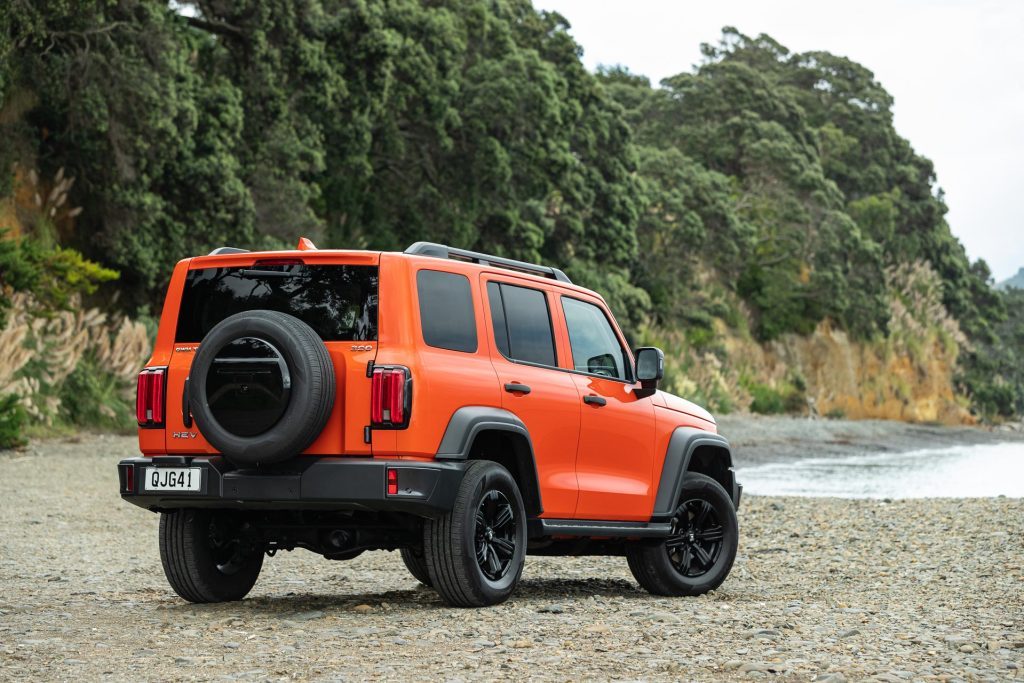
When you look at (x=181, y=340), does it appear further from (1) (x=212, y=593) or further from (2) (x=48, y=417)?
(2) (x=48, y=417)

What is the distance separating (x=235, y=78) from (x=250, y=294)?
20.5 m

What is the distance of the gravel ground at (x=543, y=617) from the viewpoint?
241 inches

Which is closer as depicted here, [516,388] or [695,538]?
[516,388]

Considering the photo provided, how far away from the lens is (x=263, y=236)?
27.6 m

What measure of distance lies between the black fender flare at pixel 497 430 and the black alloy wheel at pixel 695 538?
1816mm

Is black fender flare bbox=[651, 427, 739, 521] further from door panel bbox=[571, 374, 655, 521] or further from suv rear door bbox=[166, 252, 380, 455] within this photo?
suv rear door bbox=[166, 252, 380, 455]

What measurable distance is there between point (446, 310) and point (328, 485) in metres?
1.20

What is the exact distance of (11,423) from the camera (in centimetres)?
1956

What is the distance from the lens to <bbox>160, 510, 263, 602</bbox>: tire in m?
8.18

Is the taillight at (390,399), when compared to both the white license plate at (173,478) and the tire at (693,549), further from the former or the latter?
the tire at (693,549)

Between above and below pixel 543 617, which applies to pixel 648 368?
above

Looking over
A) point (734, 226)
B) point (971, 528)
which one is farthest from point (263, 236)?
point (734, 226)

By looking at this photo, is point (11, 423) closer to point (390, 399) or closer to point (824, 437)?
point (390, 399)

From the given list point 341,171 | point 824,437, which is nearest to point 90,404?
point 341,171
